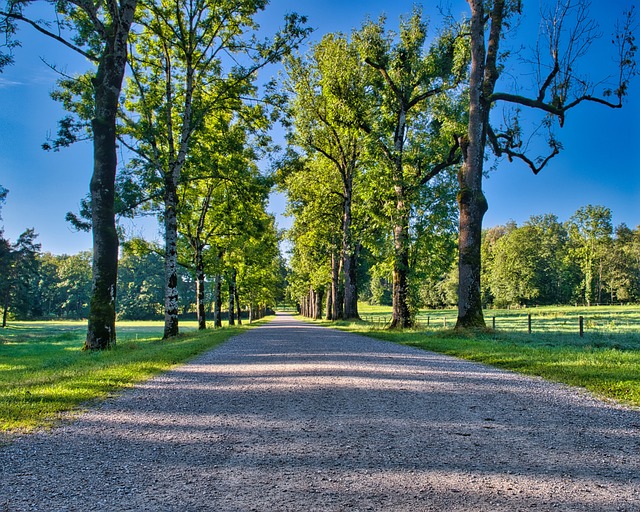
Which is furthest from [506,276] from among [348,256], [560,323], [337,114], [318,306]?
[337,114]

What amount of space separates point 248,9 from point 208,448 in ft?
59.7

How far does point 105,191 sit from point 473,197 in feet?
36.6

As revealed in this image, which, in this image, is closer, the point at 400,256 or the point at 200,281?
the point at 400,256

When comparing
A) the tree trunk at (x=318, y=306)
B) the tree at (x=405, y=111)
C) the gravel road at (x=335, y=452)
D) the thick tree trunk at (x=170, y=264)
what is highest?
the tree at (x=405, y=111)

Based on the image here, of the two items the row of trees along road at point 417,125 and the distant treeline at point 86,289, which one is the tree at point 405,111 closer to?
the row of trees along road at point 417,125

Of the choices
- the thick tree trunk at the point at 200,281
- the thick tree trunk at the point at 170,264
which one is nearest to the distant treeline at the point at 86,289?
the thick tree trunk at the point at 200,281

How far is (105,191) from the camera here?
11.4 metres

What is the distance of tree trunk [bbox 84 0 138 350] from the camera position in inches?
441

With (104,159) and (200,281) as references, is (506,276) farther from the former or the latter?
(104,159)

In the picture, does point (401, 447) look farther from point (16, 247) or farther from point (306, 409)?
point (16, 247)

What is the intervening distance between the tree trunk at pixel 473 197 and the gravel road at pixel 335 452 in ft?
26.6

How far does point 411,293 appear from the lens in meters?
18.7

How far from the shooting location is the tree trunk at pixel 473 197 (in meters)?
13.6

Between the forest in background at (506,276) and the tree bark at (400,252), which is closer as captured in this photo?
the tree bark at (400,252)
